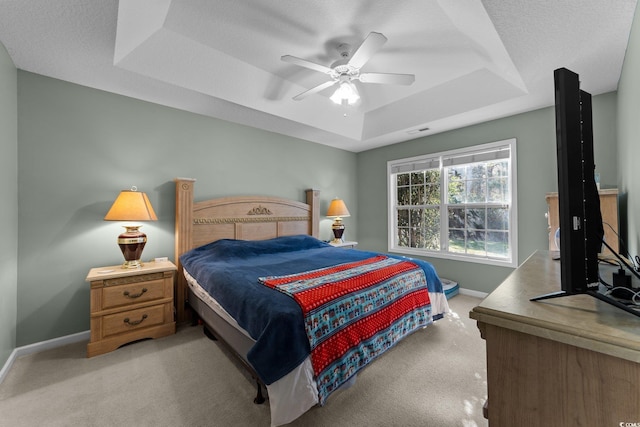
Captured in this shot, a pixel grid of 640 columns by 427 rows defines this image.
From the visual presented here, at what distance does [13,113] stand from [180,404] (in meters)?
2.73

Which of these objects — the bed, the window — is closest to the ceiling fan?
the bed

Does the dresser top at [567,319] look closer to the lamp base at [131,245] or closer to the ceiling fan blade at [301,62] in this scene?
the ceiling fan blade at [301,62]

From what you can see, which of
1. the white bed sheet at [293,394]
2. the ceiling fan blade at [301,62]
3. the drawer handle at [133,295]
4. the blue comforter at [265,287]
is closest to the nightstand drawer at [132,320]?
the drawer handle at [133,295]

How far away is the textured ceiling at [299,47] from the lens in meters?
1.76

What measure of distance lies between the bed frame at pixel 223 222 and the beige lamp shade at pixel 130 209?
0.47 meters

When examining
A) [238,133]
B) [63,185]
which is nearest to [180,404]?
[63,185]

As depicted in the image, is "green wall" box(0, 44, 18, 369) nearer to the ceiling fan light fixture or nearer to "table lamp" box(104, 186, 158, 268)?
"table lamp" box(104, 186, 158, 268)

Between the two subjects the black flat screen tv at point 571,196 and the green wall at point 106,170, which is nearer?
the black flat screen tv at point 571,196

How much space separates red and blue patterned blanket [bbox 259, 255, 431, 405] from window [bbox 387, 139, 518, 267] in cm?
183

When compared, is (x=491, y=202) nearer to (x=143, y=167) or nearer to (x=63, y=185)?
(x=143, y=167)

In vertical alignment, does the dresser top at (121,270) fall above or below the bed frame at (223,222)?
below

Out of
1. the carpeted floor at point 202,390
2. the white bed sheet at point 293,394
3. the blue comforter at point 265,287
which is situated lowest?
the carpeted floor at point 202,390

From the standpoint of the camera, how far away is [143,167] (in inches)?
115

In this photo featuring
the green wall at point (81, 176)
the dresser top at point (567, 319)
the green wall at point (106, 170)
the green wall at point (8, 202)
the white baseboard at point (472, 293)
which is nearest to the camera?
the dresser top at point (567, 319)
